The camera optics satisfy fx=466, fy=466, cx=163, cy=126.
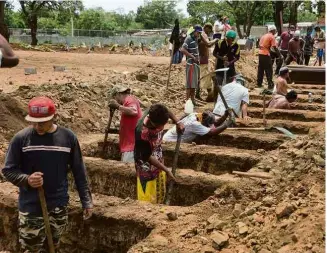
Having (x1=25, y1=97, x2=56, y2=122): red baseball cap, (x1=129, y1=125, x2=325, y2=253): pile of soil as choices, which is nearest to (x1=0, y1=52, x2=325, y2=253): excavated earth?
(x1=129, y1=125, x2=325, y2=253): pile of soil

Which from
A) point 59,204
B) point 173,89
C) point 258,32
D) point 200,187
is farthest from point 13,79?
point 258,32

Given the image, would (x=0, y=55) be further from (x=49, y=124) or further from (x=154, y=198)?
(x=154, y=198)

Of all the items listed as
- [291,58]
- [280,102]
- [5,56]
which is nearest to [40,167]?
[5,56]

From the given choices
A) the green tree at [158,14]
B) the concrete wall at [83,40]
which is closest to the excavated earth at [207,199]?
the concrete wall at [83,40]

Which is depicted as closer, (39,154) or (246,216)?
(39,154)

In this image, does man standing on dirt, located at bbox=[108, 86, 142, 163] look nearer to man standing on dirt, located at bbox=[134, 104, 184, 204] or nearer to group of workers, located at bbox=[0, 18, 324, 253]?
group of workers, located at bbox=[0, 18, 324, 253]

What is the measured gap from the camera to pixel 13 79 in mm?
11836

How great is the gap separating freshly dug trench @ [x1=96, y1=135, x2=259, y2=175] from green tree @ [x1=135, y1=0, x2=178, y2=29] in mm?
59371

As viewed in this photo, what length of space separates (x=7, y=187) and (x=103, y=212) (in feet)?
5.02

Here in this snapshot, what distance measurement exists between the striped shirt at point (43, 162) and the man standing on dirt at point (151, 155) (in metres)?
1.18

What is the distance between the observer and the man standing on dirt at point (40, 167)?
3666mm

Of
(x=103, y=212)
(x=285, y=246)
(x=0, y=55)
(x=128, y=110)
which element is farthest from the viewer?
(x=128, y=110)

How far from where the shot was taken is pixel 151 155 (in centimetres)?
512

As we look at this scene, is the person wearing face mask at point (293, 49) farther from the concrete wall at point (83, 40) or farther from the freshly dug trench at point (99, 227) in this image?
the concrete wall at point (83, 40)
